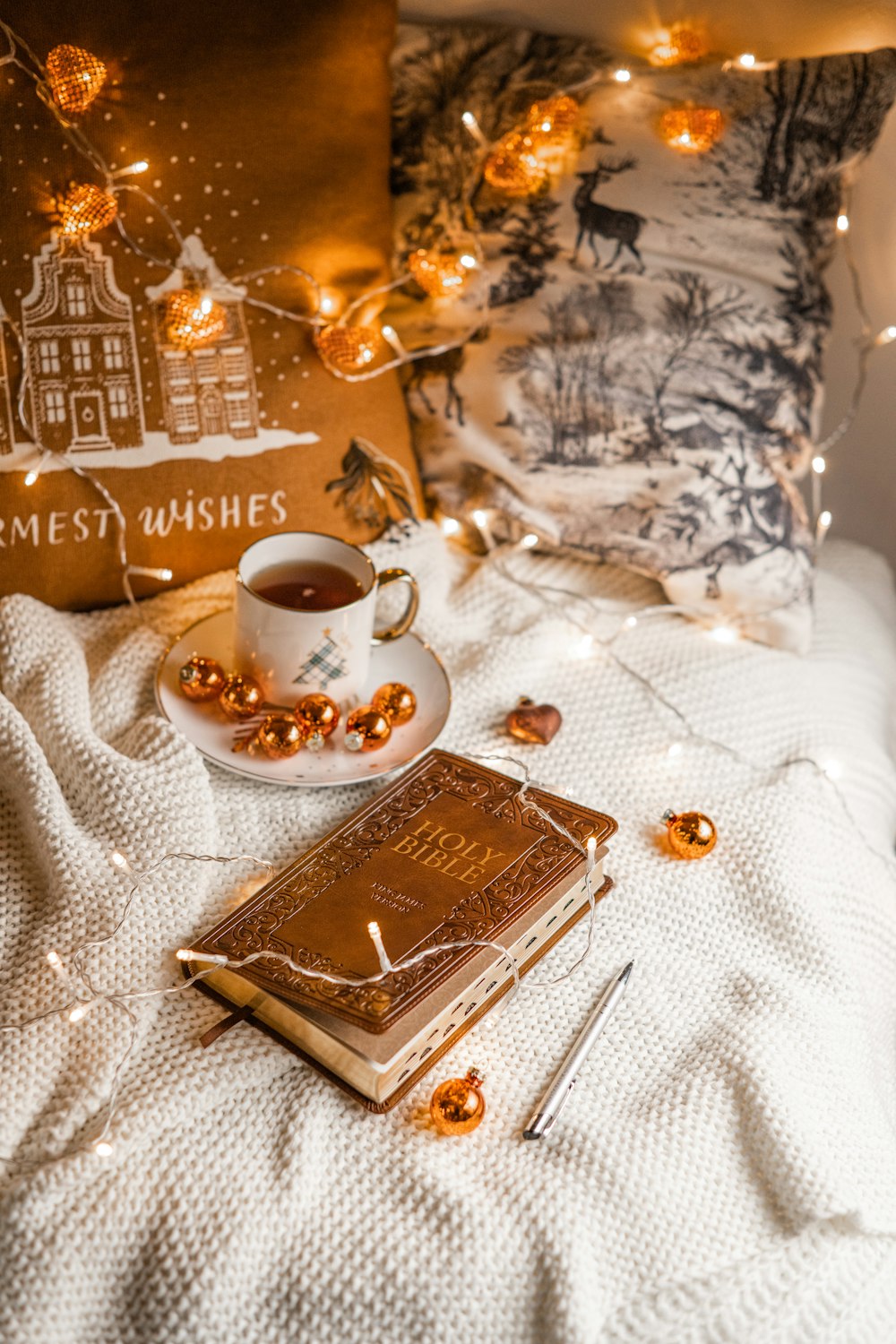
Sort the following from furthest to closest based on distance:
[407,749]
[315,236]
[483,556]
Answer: [483,556] < [315,236] < [407,749]

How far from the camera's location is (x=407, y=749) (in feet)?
2.65

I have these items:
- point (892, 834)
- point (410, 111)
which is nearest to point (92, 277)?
point (410, 111)

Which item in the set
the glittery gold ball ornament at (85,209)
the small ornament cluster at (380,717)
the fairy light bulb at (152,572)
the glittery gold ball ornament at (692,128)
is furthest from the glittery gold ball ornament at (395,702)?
the glittery gold ball ornament at (692,128)

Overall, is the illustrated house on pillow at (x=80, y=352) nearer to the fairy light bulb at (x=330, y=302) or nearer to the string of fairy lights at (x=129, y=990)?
the fairy light bulb at (x=330, y=302)

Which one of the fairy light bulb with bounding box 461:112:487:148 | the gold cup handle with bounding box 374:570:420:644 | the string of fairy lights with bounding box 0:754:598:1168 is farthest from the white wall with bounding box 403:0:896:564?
the string of fairy lights with bounding box 0:754:598:1168

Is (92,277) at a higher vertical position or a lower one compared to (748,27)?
lower

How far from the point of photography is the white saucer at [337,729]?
30.7 inches

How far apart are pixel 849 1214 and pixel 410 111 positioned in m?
1.00

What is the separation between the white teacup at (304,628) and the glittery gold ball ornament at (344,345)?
0.23 m

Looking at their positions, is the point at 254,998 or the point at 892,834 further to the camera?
the point at 892,834

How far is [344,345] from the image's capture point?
3.10 feet

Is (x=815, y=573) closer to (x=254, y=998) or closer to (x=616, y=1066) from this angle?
(x=616, y=1066)

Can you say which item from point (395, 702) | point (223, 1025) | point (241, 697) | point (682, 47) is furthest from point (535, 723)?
point (682, 47)

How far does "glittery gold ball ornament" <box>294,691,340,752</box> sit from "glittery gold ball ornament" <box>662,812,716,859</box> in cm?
28
